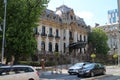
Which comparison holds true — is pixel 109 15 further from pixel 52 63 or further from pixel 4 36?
pixel 4 36

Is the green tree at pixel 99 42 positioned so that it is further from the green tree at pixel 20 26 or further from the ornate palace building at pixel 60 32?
the green tree at pixel 20 26

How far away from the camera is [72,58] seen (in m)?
61.9

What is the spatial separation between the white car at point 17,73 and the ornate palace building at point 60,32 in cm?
4025

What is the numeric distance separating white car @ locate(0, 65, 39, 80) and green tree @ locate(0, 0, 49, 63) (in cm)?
1494

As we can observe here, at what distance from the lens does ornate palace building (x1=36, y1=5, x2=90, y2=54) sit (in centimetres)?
6200

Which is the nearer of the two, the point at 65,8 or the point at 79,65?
the point at 79,65

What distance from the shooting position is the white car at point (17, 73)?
18.3 m

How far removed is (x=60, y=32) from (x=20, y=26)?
34.2m

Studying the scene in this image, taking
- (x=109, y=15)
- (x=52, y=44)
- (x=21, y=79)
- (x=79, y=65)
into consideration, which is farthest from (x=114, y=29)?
(x=21, y=79)

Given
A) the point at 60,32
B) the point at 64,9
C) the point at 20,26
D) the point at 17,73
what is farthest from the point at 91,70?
the point at 64,9

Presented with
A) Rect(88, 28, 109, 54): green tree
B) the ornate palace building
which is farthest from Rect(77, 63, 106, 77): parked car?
Rect(88, 28, 109, 54): green tree

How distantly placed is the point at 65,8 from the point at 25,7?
37862 mm

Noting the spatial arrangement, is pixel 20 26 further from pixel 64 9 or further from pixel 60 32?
pixel 64 9

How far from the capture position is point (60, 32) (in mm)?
68375
